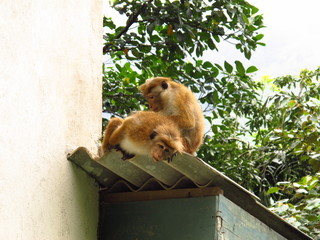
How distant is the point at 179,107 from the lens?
4.57m

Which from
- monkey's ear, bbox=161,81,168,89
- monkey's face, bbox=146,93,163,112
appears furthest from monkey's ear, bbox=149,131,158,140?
monkey's ear, bbox=161,81,168,89

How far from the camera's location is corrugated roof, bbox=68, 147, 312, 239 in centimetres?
414

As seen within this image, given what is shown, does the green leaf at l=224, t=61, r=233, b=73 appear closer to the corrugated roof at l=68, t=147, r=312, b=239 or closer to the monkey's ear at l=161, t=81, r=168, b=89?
the monkey's ear at l=161, t=81, r=168, b=89

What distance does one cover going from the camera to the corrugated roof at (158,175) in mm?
4141

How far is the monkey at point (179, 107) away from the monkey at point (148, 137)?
0.54 ft

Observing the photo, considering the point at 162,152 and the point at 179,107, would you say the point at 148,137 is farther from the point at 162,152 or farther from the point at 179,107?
the point at 179,107

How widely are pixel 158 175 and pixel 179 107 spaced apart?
23.1 inches

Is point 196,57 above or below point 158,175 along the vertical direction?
above

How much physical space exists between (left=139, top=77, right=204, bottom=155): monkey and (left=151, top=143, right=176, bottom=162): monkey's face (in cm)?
48

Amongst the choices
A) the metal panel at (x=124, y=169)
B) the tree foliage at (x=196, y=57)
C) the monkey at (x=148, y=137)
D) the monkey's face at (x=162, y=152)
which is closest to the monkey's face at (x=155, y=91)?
the monkey at (x=148, y=137)

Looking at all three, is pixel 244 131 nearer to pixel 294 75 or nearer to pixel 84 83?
pixel 294 75

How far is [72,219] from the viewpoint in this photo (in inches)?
170

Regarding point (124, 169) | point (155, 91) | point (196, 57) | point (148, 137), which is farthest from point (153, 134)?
point (196, 57)

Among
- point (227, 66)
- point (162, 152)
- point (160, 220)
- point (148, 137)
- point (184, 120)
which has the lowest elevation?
point (160, 220)
